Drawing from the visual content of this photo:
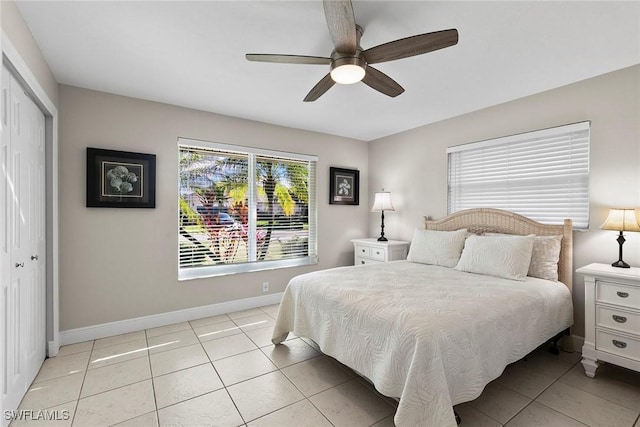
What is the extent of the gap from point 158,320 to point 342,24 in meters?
3.34

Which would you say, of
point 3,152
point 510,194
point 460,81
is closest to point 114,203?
point 3,152

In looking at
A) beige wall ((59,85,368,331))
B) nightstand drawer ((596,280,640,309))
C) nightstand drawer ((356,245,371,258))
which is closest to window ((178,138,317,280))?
beige wall ((59,85,368,331))

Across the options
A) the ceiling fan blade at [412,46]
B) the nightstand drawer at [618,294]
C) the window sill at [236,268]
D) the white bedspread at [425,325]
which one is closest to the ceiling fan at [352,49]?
the ceiling fan blade at [412,46]

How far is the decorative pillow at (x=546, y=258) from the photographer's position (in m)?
2.65

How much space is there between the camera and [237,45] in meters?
2.17

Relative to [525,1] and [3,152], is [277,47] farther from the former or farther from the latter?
[3,152]

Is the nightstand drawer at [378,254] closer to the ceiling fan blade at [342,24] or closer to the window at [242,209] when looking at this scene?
the window at [242,209]

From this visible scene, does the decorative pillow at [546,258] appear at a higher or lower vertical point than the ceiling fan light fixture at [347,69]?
lower

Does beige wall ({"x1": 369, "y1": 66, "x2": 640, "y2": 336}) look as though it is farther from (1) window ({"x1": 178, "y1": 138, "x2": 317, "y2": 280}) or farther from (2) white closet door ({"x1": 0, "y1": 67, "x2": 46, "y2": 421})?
(2) white closet door ({"x1": 0, "y1": 67, "x2": 46, "y2": 421})

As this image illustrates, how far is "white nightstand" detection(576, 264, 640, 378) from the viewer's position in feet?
6.97

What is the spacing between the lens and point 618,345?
86.4 inches

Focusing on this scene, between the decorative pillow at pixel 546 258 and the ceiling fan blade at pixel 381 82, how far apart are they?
189 cm

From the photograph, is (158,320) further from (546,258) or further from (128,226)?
(546,258)

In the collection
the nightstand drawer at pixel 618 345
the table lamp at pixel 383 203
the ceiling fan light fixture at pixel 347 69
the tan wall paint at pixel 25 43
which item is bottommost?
the nightstand drawer at pixel 618 345
